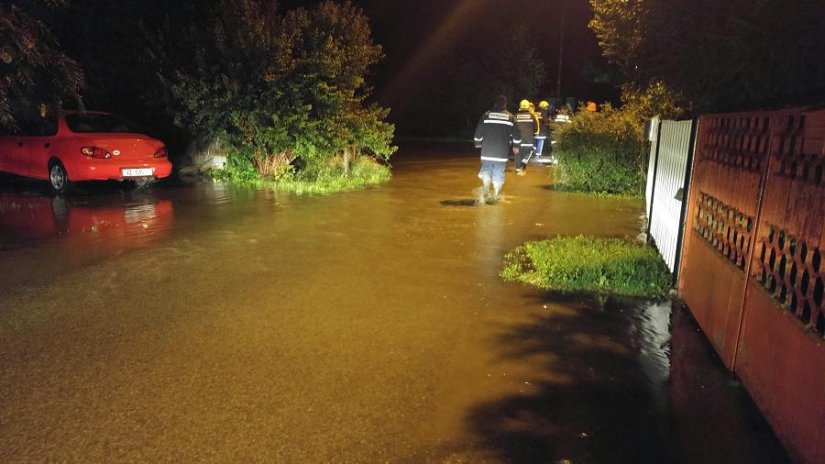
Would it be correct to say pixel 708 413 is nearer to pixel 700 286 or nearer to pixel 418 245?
pixel 700 286

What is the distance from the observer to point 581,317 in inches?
209

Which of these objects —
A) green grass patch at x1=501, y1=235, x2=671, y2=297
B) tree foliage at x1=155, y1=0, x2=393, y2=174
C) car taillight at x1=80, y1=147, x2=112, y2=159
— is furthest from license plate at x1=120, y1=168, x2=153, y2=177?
green grass patch at x1=501, y1=235, x2=671, y2=297

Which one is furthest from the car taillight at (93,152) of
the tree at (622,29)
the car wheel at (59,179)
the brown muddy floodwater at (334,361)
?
the tree at (622,29)

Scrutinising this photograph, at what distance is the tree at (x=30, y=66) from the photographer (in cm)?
746

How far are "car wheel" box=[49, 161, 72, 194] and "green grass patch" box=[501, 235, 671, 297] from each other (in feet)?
30.8

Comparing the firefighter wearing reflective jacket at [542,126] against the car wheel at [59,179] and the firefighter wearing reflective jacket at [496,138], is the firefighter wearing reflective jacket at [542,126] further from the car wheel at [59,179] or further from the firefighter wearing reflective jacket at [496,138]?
the car wheel at [59,179]

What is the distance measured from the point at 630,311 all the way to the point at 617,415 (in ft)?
6.63

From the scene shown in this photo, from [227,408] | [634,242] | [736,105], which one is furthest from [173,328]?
[736,105]

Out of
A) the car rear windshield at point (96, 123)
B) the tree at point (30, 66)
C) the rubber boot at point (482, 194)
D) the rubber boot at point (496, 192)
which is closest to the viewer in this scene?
the tree at point (30, 66)

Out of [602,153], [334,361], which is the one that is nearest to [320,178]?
[602,153]

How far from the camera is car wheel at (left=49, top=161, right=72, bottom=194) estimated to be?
11930mm

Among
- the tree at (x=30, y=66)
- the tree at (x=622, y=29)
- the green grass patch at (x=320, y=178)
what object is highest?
the tree at (x=622, y=29)

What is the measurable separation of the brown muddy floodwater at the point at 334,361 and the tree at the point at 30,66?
2.14 meters

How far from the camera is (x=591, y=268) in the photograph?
643 cm
